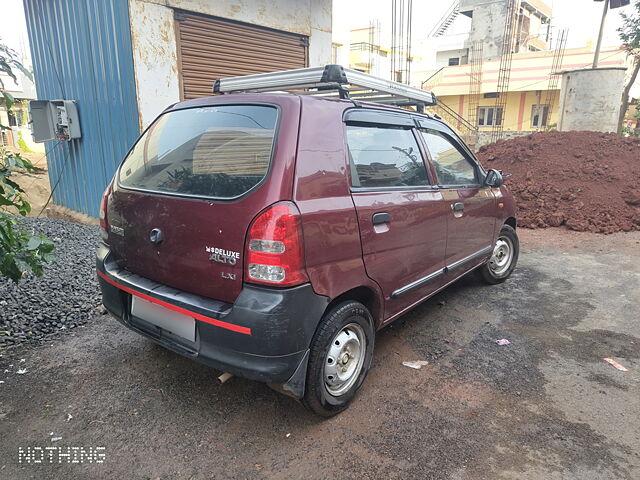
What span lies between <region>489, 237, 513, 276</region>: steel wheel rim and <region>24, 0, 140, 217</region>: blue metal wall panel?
16.4 feet

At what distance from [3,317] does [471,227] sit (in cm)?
401

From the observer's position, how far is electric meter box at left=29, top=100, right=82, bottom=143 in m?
6.68

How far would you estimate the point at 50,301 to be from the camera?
12.5 feet

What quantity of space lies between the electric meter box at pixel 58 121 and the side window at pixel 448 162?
6007mm

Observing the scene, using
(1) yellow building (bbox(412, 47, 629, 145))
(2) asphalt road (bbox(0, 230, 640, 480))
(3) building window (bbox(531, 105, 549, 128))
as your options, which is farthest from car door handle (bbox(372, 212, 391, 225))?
(3) building window (bbox(531, 105, 549, 128))

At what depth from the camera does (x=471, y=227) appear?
372cm

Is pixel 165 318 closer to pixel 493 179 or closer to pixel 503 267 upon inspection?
pixel 493 179

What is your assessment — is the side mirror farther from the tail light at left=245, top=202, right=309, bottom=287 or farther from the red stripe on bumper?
the red stripe on bumper

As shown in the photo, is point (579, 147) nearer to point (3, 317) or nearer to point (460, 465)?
point (460, 465)

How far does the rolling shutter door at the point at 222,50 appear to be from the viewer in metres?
6.38

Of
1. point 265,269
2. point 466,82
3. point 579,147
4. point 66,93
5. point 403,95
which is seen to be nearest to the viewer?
point 265,269

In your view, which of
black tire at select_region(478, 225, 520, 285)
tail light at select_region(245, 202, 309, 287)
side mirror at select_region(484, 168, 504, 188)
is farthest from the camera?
black tire at select_region(478, 225, 520, 285)

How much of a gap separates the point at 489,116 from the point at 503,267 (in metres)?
25.1

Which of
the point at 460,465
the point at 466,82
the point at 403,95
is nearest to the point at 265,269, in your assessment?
the point at 460,465
